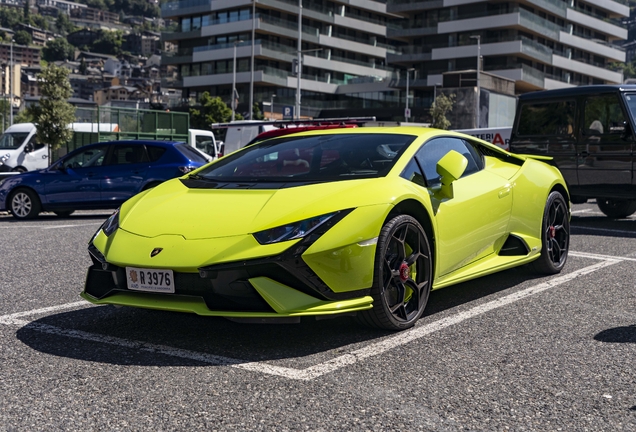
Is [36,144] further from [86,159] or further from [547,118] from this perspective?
[547,118]

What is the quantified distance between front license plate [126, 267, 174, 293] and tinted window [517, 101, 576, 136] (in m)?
9.09

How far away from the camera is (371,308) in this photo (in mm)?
4664

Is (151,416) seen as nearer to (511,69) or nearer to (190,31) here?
(511,69)

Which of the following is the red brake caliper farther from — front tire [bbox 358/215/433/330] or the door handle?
the door handle

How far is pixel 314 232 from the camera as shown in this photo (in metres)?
4.41

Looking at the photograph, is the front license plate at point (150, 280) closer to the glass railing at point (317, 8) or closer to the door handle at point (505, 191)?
→ the door handle at point (505, 191)

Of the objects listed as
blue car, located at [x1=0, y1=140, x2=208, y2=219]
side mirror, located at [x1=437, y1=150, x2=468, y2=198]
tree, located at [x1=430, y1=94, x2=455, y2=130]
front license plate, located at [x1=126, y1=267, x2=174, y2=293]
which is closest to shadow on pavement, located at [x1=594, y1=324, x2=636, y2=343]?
side mirror, located at [x1=437, y1=150, x2=468, y2=198]

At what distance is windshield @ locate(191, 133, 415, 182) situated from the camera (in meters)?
5.21

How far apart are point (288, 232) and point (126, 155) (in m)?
11.0

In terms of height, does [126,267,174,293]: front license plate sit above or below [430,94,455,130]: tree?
below

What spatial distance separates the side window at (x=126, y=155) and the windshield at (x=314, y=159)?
361 inches

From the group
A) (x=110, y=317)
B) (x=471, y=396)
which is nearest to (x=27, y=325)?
(x=110, y=317)

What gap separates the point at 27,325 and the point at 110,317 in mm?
508

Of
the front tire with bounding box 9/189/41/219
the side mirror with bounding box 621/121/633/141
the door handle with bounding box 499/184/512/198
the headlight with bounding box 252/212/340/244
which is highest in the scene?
the side mirror with bounding box 621/121/633/141
